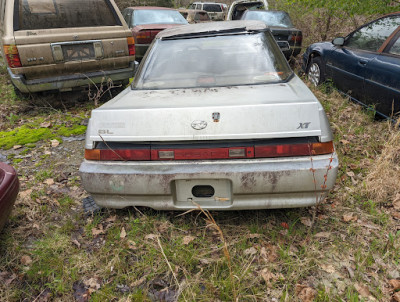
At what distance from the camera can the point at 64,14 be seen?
485 cm

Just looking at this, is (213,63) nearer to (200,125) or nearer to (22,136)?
(200,125)

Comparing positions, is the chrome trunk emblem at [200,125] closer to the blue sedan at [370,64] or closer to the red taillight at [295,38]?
the blue sedan at [370,64]

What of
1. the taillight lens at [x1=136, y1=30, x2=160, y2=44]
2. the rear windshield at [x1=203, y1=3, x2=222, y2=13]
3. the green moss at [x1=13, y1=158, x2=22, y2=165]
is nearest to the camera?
the green moss at [x1=13, y1=158, x2=22, y2=165]

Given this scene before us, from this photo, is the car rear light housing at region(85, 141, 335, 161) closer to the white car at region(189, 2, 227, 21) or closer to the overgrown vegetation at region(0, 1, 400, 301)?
the overgrown vegetation at region(0, 1, 400, 301)

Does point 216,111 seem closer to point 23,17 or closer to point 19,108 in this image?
point 23,17

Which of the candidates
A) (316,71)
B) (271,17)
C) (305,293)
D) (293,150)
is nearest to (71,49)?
(293,150)

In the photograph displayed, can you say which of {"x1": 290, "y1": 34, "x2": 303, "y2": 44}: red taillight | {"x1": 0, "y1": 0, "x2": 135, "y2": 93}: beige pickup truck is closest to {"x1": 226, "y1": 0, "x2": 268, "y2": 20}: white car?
{"x1": 290, "y1": 34, "x2": 303, "y2": 44}: red taillight

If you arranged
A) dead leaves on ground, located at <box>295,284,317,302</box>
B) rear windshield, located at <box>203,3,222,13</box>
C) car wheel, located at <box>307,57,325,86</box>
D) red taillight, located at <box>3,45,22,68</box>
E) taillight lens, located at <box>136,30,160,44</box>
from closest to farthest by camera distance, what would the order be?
dead leaves on ground, located at <box>295,284,317,302</box> < red taillight, located at <box>3,45,22,68</box> < car wheel, located at <box>307,57,325,86</box> < taillight lens, located at <box>136,30,160,44</box> < rear windshield, located at <box>203,3,222,13</box>

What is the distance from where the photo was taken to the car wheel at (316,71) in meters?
5.68

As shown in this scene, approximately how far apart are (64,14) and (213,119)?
13.4 feet

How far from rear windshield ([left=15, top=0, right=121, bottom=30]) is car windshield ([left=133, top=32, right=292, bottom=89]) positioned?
264 centimetres

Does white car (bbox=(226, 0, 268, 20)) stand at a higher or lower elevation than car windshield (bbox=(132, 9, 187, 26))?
lower

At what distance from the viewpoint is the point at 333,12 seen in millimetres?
7938

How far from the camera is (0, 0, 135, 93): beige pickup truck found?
14.4 ft
